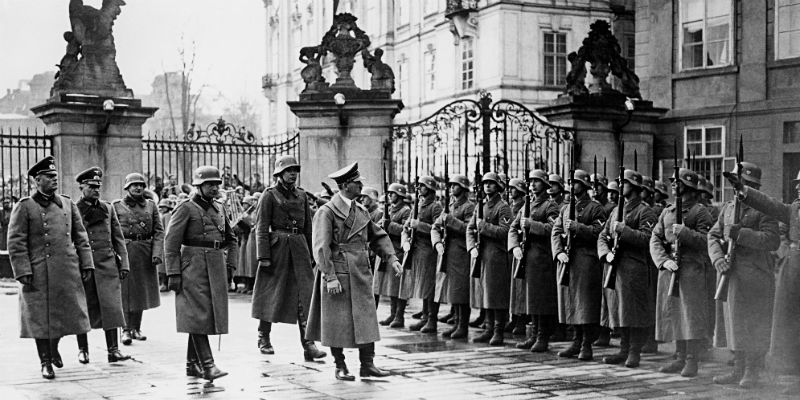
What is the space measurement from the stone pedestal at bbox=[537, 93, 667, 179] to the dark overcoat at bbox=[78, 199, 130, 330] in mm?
8575

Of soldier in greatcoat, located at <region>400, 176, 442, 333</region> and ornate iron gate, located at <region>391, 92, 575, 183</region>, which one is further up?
ornate iron gate, located at <region>391, 92, 575, 183</region>

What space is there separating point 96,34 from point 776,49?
1370 cm

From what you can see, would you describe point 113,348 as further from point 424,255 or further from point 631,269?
point 631,269

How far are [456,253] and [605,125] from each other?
5461mm

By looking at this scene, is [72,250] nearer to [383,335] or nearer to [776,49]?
[383,335]

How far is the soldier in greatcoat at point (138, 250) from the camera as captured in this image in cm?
1270

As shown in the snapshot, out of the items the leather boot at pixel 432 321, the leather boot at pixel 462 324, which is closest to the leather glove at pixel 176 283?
the leather boot at pixel 462 324

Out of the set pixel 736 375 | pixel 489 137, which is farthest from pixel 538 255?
pixel 489 137

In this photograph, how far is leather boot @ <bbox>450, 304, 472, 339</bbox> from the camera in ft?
43.3

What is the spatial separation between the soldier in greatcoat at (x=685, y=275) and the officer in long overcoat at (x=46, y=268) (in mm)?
6203

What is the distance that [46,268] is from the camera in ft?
34.4

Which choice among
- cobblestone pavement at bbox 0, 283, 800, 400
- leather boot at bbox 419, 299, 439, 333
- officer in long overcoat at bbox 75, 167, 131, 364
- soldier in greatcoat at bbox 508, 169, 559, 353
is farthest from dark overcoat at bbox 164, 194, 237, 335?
leather boot at bbox 419, 299, 439, 333

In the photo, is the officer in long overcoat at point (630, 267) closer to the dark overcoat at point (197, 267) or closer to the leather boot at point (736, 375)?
the leather boot at point (736, 375)

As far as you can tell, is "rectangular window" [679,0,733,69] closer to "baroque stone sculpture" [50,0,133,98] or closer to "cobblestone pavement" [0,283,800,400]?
"cobblestone pavement" [0,283,800,400]
